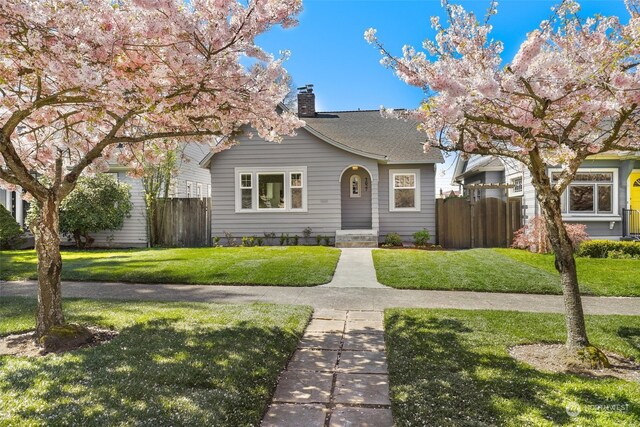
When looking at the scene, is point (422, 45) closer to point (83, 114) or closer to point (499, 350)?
point (499, 350)

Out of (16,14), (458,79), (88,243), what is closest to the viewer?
(16,14)

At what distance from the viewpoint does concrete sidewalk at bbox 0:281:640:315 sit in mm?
6840

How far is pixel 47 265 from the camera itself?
4645mm

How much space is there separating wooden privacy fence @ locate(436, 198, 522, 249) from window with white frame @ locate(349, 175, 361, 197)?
3084mm

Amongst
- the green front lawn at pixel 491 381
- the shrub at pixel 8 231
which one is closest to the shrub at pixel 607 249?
the green front lawn at pixel 491 381

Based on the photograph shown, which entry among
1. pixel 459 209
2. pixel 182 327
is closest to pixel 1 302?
pixel 182 327

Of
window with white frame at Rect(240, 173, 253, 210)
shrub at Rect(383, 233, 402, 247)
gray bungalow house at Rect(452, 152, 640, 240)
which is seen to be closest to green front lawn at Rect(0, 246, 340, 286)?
shrub at Rect(383, 233, 402, 247)

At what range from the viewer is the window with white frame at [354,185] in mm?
16031

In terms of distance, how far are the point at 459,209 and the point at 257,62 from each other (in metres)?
11.4

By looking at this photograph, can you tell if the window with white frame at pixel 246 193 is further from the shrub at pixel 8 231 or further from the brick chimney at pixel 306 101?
the shrub at pixel 8 231

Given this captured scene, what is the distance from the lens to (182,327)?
17.4 feet

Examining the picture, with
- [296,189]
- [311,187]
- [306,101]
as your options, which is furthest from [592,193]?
[306,101]

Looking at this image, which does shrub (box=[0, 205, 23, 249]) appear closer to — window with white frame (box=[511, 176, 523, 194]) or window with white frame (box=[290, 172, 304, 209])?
window with white frame (box=[290, 172, 304, 209])

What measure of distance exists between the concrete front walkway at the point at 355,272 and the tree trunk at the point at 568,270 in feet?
13.7
